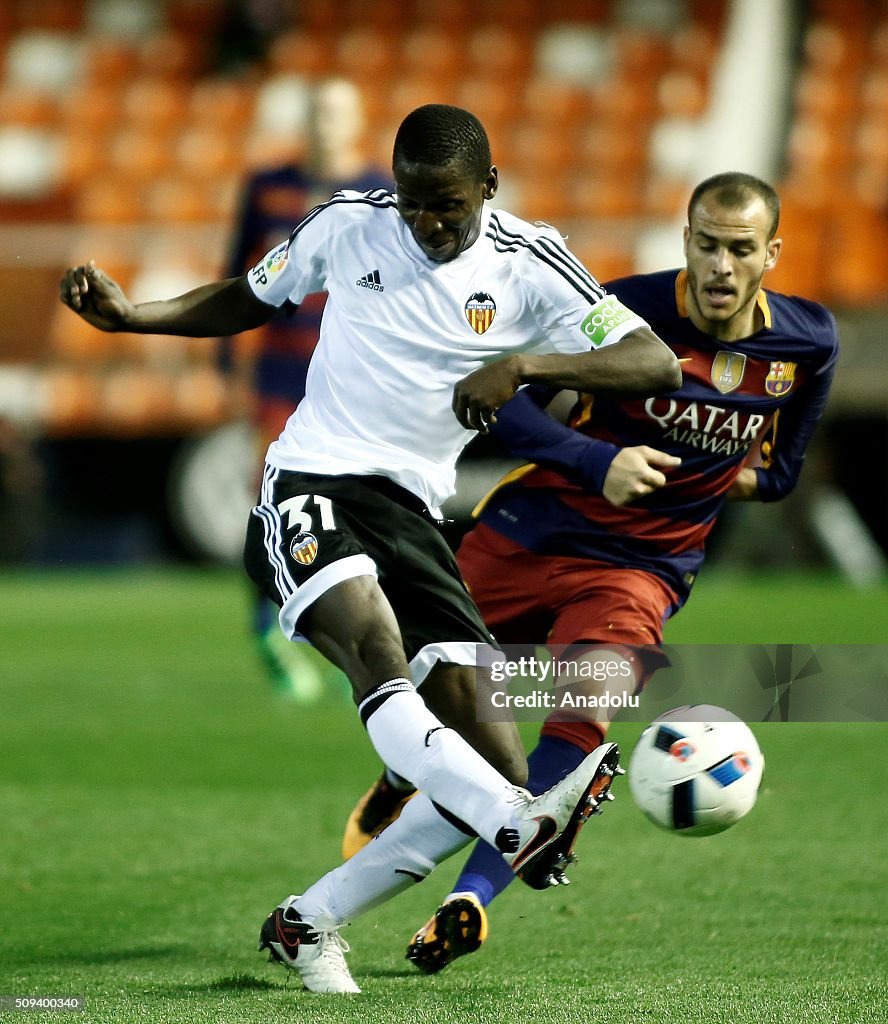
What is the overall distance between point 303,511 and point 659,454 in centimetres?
97

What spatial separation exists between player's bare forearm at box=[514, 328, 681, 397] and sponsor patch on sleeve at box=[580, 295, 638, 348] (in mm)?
49

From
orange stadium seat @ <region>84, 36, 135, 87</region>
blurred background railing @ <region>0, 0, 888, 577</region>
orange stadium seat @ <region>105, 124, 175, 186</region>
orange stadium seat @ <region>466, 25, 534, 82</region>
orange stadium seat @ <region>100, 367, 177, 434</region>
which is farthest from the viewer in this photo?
orange stadium seat @ <region>84, 36, 135, 87</region>

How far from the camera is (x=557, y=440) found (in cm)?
456

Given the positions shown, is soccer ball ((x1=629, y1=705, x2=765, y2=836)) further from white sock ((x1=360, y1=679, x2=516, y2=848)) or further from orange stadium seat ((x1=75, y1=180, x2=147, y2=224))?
orange stadium seat ((x1=75, y1=180, x2=147, y2=224))

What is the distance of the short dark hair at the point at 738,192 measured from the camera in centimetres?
448

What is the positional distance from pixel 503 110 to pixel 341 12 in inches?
112

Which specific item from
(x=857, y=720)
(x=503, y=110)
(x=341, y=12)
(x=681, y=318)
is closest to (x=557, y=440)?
(x=681, y=318)

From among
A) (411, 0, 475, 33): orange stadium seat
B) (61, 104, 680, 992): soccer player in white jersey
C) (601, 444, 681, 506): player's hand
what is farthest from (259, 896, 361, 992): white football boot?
(411, 0, 475, 33): orange stadium seat

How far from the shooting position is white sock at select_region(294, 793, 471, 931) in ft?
12.3

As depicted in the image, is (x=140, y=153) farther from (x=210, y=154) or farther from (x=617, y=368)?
(x=617, y=368)

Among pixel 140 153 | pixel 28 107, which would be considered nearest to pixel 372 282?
pixel 140 153

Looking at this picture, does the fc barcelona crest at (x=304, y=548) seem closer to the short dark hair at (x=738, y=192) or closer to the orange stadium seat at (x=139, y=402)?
the short dark hair at (x=738, y=192)

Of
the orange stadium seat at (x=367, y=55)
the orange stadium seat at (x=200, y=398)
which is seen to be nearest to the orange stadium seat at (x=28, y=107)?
the orange stadium seat at (x=367, y=55)

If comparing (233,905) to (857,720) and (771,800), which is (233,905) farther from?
(857,720)
